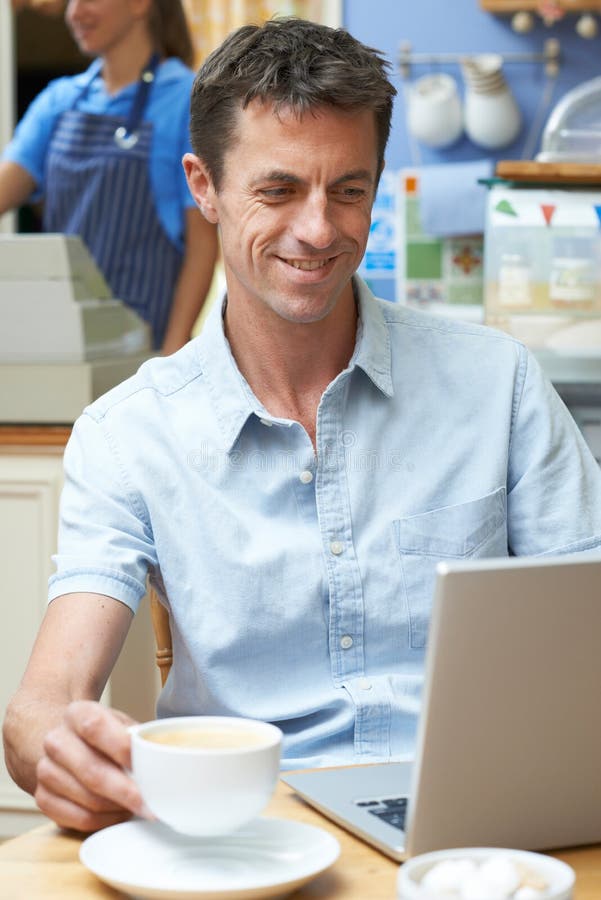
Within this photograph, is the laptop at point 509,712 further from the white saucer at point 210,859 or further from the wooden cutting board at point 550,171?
the wooden cutting board at point 550,171

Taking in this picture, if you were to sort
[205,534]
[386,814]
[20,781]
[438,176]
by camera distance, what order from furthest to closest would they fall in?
1. [438,176]
2. [205,534]
3. [20,781]
4. [386,814]

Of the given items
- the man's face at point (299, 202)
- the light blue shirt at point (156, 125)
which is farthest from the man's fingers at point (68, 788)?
the light blue shirt at point (156, 125)

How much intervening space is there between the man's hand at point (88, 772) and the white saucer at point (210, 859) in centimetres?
2

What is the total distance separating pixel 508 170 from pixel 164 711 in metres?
1.15

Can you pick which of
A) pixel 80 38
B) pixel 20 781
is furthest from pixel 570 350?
pixel 80 38

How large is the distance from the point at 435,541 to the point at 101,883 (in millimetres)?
554

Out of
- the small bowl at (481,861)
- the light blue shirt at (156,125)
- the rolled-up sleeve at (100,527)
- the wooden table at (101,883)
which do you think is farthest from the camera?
the light blue shirt at (156,125)

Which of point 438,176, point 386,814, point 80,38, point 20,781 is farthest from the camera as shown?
point 438,176

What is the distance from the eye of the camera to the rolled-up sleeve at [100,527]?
115cm

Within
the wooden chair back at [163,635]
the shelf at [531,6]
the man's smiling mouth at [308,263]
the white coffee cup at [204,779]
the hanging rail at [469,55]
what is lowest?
the wooden chair back at [163,635]

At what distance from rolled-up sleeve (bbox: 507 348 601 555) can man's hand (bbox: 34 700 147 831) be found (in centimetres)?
55

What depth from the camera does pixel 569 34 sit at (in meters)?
3.53

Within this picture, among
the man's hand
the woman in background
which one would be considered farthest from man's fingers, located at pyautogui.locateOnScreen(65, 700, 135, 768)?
the woman in background

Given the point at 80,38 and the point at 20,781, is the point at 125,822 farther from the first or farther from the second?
the point at 80,38
